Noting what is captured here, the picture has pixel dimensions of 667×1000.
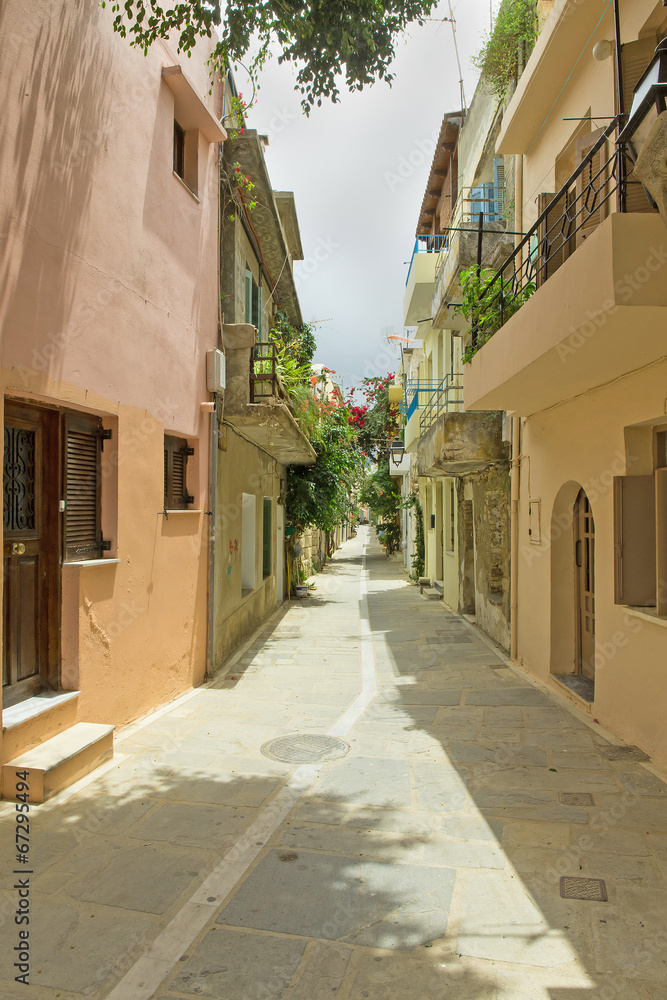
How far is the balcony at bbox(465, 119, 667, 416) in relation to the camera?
4098mm

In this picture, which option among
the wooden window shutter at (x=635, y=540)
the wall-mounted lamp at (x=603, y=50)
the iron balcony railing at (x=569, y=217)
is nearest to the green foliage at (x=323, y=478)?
the iron balcony railing at (x=569, y=217)

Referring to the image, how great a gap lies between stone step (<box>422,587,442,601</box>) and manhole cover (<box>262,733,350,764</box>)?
10.8 metres

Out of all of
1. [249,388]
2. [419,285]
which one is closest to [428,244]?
[419,285]

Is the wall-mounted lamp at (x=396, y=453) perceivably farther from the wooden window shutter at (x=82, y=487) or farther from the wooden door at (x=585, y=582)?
the wooden window shutter at (x=82, y=487)

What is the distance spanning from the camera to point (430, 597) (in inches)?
649

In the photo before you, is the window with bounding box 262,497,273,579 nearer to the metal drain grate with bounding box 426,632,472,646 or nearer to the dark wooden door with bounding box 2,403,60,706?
the metal drain grate with bounding box 426,632,472,646

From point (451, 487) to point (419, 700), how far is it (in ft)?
28.3

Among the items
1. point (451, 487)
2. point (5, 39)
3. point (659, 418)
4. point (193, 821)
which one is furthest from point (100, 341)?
point (451, 487)

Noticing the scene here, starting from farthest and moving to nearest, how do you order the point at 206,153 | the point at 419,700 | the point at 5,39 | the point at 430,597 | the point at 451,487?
the point at 430,597 < the point at 451,487 < the point at 206,153 < the point at 419,700 < the point at 5,39

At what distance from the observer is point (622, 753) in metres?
5.18

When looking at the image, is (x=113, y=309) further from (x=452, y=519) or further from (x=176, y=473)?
(x=452, y=519)

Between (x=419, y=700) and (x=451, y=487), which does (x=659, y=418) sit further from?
(x=451, y=487)

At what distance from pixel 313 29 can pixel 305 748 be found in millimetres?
5763

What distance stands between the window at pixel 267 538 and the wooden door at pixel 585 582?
7.11 meters
